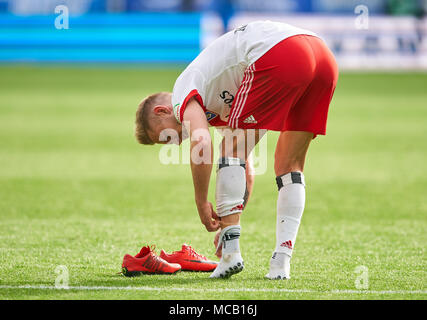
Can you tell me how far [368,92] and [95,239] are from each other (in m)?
13.5

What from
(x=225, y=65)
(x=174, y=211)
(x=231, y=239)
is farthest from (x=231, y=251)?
(x=174, y=211)

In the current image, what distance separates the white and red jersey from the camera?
405 centimetres

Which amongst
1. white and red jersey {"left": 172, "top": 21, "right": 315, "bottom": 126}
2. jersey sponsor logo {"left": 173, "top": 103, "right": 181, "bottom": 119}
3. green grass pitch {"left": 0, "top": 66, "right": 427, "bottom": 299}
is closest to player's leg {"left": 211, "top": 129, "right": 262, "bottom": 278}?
green grass pitch {"left": 0, "top": 66, "right": 427, "bottom": 299}

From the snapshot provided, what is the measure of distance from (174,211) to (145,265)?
235 centimetres

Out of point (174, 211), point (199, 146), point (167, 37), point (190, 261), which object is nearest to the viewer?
point (199, 146)

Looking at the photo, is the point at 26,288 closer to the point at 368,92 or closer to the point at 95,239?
the point at 95,239

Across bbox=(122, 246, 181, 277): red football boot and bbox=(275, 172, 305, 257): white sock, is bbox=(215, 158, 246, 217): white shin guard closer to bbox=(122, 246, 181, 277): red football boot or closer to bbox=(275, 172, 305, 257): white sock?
bbox=(275, 172, 305, 257): white sock

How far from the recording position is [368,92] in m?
17.9

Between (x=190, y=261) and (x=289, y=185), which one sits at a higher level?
(x=289, y=185)

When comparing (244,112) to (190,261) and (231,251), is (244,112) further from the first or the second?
(190,261)

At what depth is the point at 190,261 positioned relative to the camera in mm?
4500

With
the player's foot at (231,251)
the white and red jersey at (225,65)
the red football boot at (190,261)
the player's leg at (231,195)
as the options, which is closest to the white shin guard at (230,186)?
the player's leg at (231,195)

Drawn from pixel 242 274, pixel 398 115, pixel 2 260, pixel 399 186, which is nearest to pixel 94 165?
pixel 399 186
